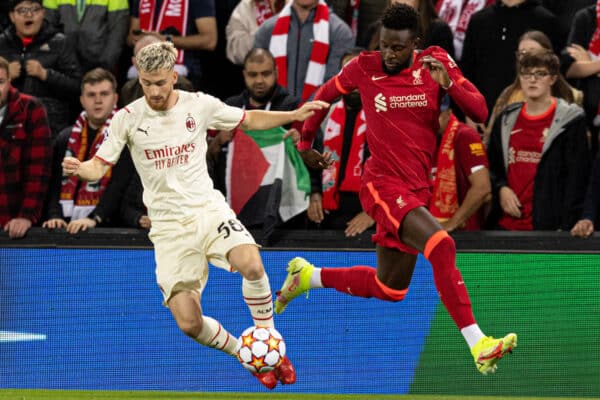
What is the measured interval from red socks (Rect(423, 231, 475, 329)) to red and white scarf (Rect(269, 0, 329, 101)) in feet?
11.0

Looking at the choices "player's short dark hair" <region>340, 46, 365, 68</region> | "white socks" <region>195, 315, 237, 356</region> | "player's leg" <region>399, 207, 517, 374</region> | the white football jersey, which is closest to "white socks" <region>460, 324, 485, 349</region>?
"player's leg" <region>399, 207, 517, 374</region>

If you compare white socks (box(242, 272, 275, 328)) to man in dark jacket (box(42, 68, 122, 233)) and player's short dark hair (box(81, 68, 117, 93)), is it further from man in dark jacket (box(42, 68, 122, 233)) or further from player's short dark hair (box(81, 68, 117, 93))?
player's short dark hair (box(81, 68, 117, 93))

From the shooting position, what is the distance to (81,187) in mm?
10469

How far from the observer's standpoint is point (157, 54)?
318 inches

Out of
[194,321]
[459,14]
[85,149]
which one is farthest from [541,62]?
[85,149]

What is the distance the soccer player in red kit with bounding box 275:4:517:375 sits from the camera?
7961 mm

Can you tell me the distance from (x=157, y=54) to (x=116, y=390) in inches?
115

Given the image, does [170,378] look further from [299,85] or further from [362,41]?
[362,41]

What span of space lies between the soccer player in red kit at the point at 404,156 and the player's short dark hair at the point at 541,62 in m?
1.83

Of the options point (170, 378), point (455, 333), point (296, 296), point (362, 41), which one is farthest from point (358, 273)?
point (362, 41)

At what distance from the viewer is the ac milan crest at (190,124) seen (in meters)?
8.37

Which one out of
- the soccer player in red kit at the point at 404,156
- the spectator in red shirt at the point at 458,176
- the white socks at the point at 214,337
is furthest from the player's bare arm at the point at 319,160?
the spectator in red shirt at the point at 458,176

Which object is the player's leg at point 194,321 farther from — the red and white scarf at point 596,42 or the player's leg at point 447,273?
the red and white scarf at point 596,42

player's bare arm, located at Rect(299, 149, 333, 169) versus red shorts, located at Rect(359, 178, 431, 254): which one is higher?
player's bare arm, located at Rect(299, 149, 333, 169)
